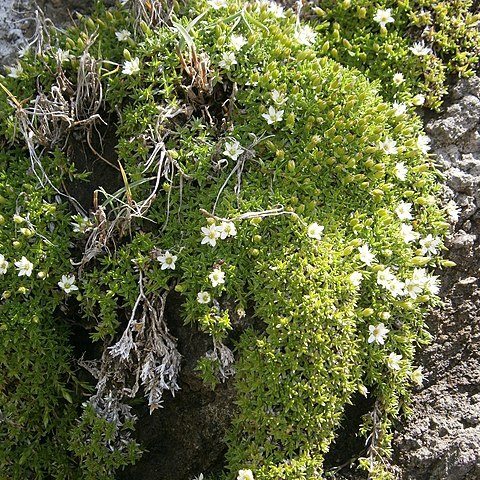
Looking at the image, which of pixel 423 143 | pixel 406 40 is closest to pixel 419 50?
pixel 406 40

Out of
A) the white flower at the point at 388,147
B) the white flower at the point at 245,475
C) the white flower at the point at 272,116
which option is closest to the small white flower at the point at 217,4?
the white flower at the point at 272,116

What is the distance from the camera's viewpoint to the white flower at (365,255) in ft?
11.4

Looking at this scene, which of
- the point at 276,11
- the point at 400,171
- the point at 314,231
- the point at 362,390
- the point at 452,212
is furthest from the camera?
the point at 276,11

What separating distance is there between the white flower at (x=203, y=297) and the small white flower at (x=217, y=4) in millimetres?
1776

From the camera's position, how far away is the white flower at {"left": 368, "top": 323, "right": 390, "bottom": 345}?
3.41 meters

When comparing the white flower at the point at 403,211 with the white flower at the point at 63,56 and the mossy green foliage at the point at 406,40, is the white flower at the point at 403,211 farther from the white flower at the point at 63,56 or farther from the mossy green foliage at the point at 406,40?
the white flower at the point at 63,56

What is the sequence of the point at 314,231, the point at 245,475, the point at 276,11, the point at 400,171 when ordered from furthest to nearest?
1. the point at 276,11
2. the point at 400,171
3. the point at 314,231
4. the point at 245,475

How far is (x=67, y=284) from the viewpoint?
348 centimetres

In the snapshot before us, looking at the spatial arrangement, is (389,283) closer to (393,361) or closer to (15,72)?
(393,361)

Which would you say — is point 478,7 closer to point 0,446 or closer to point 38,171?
point 38,171

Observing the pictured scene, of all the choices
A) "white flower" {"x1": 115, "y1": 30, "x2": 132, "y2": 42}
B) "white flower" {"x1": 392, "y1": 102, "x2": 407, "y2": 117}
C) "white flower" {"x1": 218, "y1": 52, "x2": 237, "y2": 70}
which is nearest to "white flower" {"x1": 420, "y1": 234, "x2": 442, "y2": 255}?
"white flower" {"x1": 392, "y1": 102, "x2": 407, "y2": 117}

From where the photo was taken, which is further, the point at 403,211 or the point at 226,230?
the point at 403,211

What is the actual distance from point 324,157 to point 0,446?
7.94 ft

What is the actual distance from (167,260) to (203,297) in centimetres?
28
